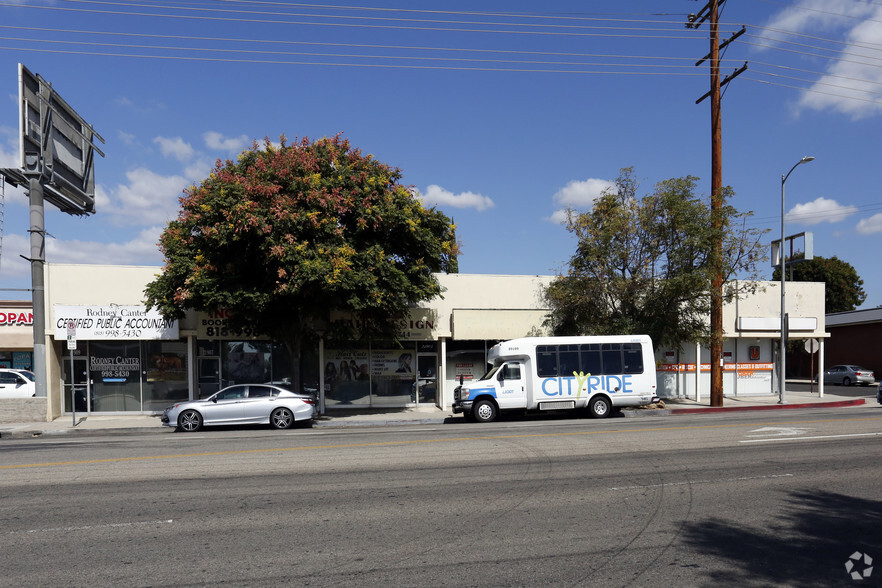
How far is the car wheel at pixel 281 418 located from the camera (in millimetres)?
17859

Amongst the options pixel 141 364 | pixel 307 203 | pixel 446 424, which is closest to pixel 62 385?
pixel 141 364

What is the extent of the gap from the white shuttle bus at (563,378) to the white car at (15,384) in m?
16.0

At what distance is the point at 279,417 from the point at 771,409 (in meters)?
17.1

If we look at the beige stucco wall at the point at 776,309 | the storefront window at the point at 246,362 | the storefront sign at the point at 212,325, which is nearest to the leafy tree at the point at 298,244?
the storefront sign at the point at 212,325

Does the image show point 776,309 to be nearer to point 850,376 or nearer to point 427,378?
point 427,378

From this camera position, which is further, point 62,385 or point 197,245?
point 62,385

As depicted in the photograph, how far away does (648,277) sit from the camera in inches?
877

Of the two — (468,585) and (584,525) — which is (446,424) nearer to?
(584,525)

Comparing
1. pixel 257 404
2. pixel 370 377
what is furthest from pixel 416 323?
pixel 257 404

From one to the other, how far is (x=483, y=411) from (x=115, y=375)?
1313 cm

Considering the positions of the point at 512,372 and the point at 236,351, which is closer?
the point at 512,372

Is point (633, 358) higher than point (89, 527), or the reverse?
point (633, 358)

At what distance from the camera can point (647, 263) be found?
2223cm

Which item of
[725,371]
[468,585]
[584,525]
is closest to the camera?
[468,585]
